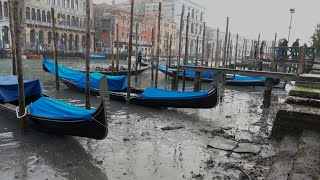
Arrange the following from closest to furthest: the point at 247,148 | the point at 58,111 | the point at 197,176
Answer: the point at 197,176 < the point at 247,148 < the point at 58,111

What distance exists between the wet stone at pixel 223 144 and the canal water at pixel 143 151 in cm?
11

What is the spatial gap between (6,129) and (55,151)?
1.93 m

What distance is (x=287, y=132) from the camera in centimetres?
555

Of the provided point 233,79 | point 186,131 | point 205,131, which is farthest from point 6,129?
point 233,79

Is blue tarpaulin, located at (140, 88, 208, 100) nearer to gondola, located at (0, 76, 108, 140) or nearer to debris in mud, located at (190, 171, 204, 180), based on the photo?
gondola, located at (0, 76, 108, 140)

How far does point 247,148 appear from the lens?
577cm

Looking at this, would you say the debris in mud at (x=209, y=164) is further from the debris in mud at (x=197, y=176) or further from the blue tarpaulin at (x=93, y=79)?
the blue tarpaulin at (x=93, y=79)

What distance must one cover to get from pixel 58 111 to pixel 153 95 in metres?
3.75

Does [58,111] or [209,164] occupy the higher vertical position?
[58,111]

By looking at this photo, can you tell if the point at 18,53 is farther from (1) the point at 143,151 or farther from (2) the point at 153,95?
(2) the point at 153,95

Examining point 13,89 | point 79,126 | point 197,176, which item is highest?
point 13,89

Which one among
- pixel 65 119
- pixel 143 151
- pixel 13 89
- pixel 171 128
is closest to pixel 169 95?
pixel 171 128

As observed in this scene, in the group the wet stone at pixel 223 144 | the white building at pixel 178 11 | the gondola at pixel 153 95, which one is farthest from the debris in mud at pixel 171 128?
the white building at pixel 178 11

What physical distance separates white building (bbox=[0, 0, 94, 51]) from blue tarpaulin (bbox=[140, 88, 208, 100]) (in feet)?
85.8
